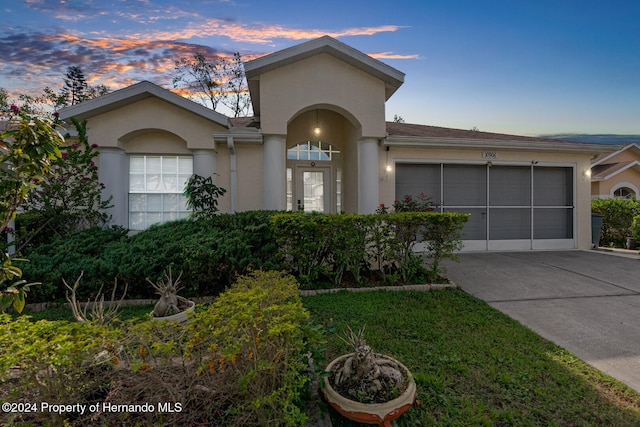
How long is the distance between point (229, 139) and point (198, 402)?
21.0 feet

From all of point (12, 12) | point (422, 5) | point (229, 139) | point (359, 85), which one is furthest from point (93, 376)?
point (422, 5)

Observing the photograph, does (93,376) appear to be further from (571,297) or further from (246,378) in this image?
(571,297)

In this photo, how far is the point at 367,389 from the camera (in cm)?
198

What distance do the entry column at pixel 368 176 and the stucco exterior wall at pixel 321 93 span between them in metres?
0.33

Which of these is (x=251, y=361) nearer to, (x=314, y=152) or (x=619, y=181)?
(x=314, y=152)

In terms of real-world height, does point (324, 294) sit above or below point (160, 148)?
below

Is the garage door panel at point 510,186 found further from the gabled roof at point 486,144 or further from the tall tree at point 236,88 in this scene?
the tall tree at point 236,88

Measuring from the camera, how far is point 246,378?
1.56m

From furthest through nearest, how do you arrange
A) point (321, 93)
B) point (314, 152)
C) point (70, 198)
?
point (314, 152) → point (321, 93) → point (70, 198)

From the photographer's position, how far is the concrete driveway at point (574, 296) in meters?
3.21

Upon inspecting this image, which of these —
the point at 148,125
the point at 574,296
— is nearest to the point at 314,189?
the point at 148,125

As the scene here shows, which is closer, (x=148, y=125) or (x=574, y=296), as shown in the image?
(x=574, y=296)

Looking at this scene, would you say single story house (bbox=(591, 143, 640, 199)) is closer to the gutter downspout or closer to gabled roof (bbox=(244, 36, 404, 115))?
gabled roof (bbox=(244, 36, 404, 115))

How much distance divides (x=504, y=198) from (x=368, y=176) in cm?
499
